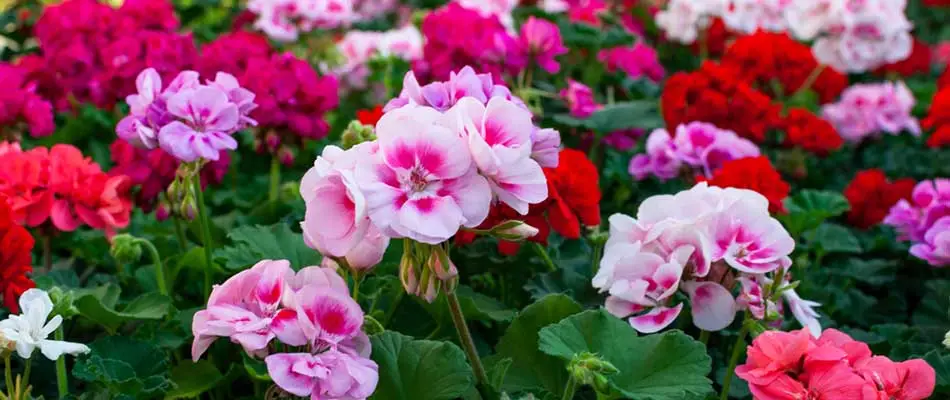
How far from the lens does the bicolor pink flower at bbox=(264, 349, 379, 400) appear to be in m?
1.20

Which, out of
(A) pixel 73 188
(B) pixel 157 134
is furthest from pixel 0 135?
(B) pixel 157 134

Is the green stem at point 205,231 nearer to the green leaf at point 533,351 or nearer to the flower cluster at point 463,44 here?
the green leaf at point 533,351

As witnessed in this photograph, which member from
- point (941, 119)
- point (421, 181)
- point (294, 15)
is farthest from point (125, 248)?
point (941, 119)

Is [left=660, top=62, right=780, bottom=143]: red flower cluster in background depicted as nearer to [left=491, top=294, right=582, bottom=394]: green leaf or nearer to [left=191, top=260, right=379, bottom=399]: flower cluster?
[left=491, top=294, right=582, bottom=394]: green leaf

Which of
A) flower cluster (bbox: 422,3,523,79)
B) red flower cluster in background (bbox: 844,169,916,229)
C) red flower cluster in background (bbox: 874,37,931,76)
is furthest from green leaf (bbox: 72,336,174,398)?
red flower cluster in background (bbox: 874,37,931,76)

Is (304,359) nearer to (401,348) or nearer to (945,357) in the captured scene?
(401,348)

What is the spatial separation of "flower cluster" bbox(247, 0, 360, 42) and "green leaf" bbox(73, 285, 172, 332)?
1795 millimetres

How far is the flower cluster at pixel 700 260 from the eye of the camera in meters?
1.49

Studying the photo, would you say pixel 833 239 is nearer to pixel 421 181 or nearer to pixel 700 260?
pixel 700 260

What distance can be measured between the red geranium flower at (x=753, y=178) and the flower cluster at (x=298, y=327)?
2.87ft

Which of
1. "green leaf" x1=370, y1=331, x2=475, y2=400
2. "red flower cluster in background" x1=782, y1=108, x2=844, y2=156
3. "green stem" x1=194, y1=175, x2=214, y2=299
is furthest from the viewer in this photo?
"red flower cluster in background" x1=782, y1=108, x2=844, y2=156

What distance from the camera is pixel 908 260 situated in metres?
2.42

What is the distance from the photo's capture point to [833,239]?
233 centimetres

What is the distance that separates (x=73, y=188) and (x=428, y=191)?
94cm
